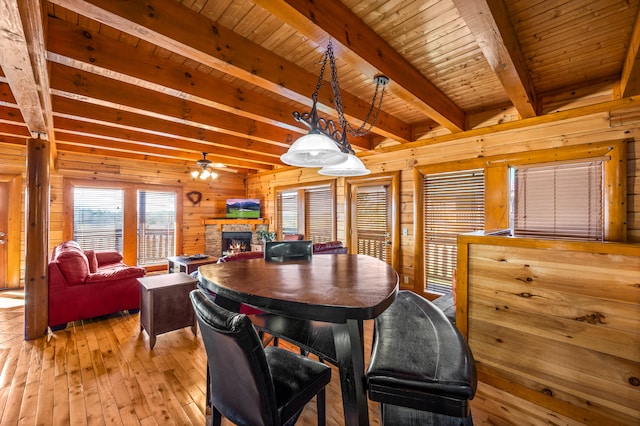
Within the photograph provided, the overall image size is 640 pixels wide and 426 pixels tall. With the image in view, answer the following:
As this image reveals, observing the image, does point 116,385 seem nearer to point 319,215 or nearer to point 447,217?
point 447,217

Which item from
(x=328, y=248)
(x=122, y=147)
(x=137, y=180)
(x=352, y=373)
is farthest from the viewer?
(x=137, y=180)

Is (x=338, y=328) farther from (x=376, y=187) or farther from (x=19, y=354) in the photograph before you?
(x=376, y=187)

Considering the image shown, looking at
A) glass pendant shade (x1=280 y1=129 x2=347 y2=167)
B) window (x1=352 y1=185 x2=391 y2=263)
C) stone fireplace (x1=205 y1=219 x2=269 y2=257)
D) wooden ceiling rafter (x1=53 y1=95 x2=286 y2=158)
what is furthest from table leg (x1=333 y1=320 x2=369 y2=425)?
stone fireplace (x1=205 y1=219 x2=269 y2=257)

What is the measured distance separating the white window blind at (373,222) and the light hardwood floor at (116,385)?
165cm

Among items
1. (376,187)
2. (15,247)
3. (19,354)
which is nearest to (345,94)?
(376,187)

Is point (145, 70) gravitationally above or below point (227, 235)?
above

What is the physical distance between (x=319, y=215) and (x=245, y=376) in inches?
182

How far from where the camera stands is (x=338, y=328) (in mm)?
1146

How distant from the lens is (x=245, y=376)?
102cm

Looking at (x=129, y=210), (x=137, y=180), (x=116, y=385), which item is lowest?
(x=116, y=385)

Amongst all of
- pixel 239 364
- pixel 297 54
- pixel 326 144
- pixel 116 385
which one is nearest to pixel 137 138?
pixel 297 54

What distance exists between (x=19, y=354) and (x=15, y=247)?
3392 mm

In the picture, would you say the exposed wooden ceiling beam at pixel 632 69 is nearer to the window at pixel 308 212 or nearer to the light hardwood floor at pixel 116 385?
the light hardwood floor at pixel 116 385

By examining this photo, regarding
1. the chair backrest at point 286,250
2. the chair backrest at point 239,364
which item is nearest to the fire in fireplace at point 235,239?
the chair backrest at point 286,250
